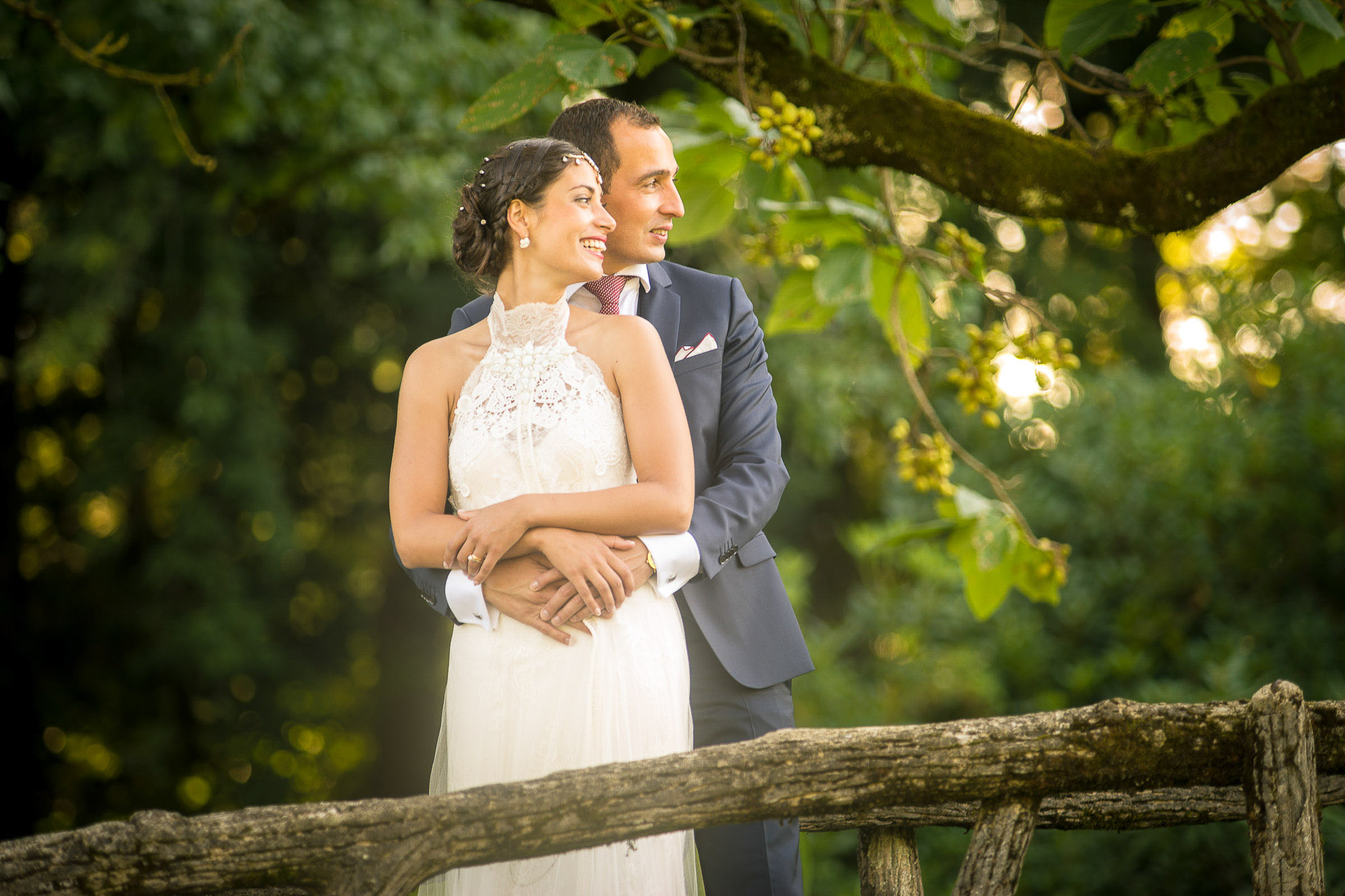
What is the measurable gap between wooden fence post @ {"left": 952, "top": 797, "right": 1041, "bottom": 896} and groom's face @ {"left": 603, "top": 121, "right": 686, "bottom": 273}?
1230 mm

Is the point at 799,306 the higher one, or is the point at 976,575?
the point at 799,306

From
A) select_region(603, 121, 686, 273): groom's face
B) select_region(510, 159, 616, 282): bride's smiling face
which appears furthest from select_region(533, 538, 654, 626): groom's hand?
select_region(603, 121, 686, 273): groom's face

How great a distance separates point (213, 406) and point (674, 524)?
489 centimetres

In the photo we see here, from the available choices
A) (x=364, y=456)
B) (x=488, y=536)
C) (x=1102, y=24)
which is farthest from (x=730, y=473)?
(x=364, y=456)

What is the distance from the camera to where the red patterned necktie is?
7.34 feet

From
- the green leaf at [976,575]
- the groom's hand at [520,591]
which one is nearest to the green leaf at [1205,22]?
the green leaf at [976,575]

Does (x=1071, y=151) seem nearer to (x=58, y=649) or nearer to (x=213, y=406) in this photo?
(x=213, y=406)

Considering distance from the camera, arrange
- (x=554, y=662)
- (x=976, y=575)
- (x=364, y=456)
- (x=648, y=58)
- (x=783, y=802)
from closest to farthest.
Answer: (x=783, y=802) → (x=554, y=662) → (x=648, y=58) → (x=976, y=575) → (x=364, y=456)

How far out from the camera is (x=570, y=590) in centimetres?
192

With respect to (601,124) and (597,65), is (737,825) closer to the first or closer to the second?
(601,124)

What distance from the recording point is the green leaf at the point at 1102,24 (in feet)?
7.55

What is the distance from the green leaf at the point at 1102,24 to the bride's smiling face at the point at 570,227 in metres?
1.11

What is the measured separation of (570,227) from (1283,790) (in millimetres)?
1591

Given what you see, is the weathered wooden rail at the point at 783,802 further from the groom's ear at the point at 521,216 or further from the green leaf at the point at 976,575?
the groom's ear at the point at 521,216
